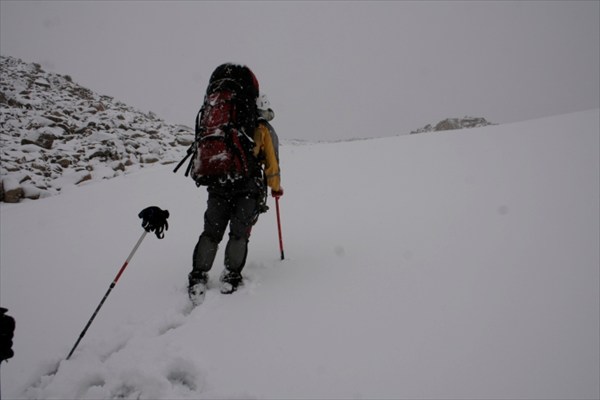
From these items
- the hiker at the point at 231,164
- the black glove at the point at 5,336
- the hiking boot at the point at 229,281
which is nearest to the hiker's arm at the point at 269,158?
the hiker at the point at 231,164

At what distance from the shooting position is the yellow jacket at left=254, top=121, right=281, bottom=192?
319cm

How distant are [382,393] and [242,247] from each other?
71.8 inches

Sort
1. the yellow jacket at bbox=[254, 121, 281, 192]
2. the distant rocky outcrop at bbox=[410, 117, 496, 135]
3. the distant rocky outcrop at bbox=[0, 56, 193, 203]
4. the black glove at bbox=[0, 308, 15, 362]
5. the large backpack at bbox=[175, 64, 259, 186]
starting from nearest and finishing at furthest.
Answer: the black glove at bbox=[0, 308, 15, 362] < the large backpack at bbox=[175, 64, 259, 186] < the yellow jacket at bbox=[254, 121, 281, 192] < the distant rocky outcrop at bbox=[0, 56, 193, 203] < the distant rocky outcrop at bbox=[410, 117, 496, 135]

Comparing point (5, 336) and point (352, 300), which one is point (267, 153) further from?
point (5, 336)

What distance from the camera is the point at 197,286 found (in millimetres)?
2986

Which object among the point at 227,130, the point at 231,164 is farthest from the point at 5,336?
the point at 227,130

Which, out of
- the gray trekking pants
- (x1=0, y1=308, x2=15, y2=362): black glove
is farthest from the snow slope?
(x1=0, y1=308, x2=15, y2=362): black glove

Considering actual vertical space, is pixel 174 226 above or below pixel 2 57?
below

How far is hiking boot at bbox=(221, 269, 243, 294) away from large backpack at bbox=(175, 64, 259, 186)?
947mm

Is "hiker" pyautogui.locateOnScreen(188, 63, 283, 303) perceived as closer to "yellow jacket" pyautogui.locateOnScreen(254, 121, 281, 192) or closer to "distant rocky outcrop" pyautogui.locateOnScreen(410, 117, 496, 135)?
"yellow jacket" pyautogui.locateOnScreen(254, 121, 281, 192)

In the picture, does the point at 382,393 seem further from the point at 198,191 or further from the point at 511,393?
the point at 198,191

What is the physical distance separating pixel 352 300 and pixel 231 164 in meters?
1.70

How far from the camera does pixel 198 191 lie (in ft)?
24.1

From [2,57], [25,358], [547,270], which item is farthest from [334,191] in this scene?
[2,57]
